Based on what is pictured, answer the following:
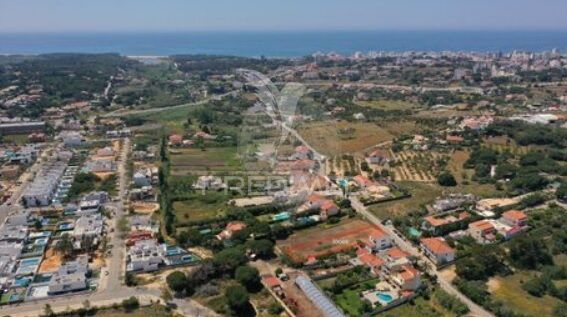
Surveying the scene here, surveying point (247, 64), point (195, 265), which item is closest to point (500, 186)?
point (195, 265)

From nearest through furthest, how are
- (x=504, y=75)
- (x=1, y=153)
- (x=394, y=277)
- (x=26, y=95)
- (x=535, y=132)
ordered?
(x=394, y=277) → (x=1, y=153) → (x=535, y=132) → (x=26, y=95) → (x=504, y=75)

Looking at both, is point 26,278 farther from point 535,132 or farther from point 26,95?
point 26,95

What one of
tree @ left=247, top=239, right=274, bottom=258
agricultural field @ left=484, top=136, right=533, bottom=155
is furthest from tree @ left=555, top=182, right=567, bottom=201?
tree @ left=247, top=239, right=274, bottom=258

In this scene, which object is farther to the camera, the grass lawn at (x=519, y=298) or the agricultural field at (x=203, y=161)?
the agricultural field at (x=203, y=161)

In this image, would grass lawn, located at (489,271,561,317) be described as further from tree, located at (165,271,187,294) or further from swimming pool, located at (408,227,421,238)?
tree, located at (165,271,187,294)

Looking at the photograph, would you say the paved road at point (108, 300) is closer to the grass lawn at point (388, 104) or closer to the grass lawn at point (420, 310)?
the grass lawn at point (420, 310)

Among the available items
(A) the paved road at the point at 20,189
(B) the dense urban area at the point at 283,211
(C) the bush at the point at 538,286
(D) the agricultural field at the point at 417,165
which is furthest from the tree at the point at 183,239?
(D) the agricultural field at the point at 417,165
